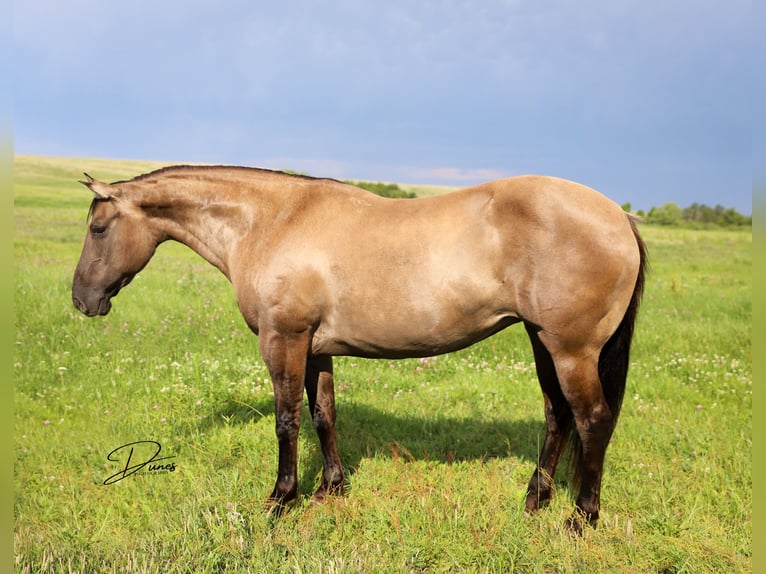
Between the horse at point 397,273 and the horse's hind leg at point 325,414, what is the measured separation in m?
0.01

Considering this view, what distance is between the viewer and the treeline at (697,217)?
50009 millimetres

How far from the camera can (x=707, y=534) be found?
3840mm

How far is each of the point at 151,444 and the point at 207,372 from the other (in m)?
1.19

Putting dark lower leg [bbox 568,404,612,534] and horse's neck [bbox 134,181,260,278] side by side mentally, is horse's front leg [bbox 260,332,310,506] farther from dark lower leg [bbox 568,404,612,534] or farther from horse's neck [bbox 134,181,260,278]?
dark lower leg [bbox 568,404,612,534]

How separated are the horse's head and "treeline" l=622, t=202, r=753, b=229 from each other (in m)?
47.3

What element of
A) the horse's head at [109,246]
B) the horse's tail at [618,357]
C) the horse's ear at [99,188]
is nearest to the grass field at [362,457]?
the horse's tail at [618,357]

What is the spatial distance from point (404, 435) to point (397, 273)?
2.44m

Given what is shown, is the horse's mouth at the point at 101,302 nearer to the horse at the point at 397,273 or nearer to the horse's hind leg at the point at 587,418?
the horse at the point at 397,273

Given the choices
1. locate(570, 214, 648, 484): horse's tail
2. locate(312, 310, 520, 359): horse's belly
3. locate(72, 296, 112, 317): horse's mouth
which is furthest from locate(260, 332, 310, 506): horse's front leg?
locate(570, 214, 648, 484): horse's tail

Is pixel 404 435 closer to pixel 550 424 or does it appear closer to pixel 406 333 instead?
pixel 550 424

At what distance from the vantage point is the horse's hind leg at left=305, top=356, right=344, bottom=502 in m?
4.54

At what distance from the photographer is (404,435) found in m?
5.57

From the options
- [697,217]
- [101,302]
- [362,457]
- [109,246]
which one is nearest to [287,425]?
[362,457]

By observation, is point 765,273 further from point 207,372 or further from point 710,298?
point 710,298
